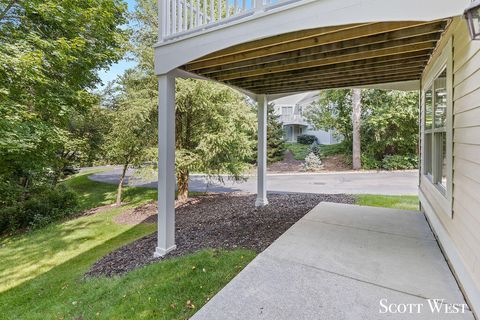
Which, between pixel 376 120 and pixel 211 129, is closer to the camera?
pixel 211 129

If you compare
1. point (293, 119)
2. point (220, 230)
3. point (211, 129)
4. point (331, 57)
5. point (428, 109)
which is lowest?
point (220, 230)

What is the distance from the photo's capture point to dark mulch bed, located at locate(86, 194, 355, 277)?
3.99m

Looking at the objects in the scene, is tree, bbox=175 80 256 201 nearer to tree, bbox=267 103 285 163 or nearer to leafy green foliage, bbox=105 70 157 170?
leafy green foliage, bbox=105 70 157 170

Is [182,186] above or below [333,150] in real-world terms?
below

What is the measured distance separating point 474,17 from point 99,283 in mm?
4424

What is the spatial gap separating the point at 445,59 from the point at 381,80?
7.61ft

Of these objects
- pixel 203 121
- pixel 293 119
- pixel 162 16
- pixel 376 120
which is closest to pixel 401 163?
pixel 376 120

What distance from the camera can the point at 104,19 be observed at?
6867mm

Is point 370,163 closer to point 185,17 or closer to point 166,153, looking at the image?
point 166,153

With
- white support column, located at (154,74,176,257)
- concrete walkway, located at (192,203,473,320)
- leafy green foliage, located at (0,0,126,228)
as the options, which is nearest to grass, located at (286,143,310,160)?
leafy green foliage, located at (0,0,126,228)

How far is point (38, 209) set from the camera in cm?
838

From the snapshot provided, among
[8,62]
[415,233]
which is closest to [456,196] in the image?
[415,233]

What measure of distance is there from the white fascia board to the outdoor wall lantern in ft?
1.12

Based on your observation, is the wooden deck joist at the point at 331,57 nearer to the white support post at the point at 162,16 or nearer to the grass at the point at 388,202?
the white support post at the point at 162,16
